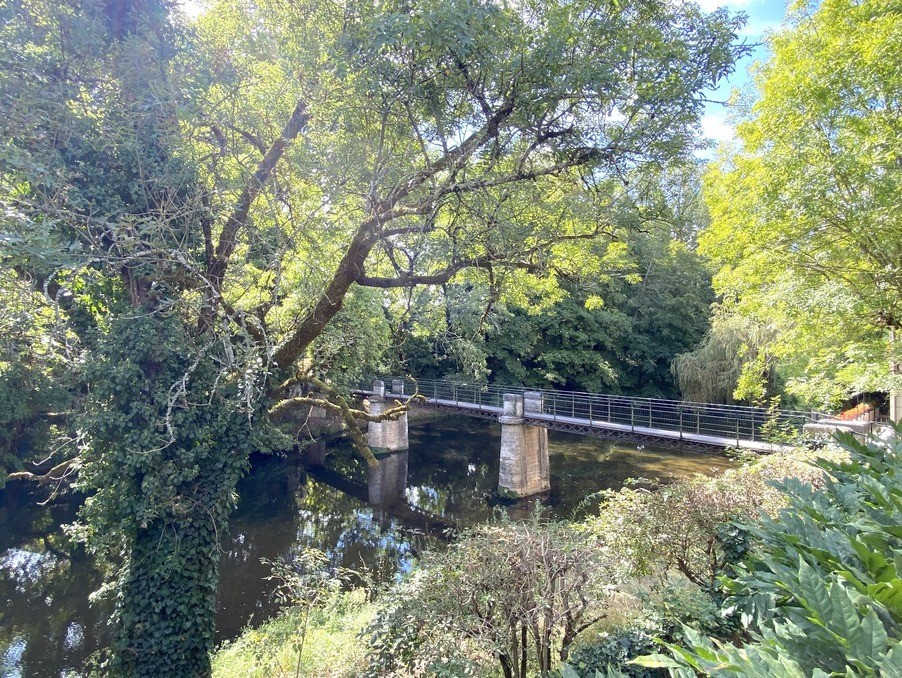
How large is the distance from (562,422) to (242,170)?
36.8ft

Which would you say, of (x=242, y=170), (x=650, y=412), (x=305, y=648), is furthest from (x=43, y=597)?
(x=650, y=412)

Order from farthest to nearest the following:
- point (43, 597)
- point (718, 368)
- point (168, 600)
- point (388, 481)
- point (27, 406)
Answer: point (388, 481) → point (718, 368) → point (27, 406) → point (43, 597) → point (168, 600)

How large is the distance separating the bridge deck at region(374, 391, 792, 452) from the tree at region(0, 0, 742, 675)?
7478 mm

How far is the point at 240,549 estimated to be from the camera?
39.0 feet

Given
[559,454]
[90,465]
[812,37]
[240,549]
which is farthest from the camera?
[559,454]

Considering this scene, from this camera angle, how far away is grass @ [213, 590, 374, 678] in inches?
213

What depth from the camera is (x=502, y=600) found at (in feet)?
11.4

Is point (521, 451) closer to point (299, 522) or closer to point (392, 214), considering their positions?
point (299, 522)

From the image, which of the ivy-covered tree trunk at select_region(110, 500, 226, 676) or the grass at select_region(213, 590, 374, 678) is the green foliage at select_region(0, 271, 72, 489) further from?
the grass at select_region(213, 590, 374, 678)

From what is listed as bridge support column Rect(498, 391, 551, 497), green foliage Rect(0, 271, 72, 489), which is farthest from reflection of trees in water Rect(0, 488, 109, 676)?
bridge support column Rect(498, 391, 551, 497)

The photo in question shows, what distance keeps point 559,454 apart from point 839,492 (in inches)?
678

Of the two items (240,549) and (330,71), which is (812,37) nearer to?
(330,71)

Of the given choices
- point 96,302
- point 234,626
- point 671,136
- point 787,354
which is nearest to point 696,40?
point 671,136

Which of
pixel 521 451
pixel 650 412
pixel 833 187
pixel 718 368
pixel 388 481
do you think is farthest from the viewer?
pixel 388 481
